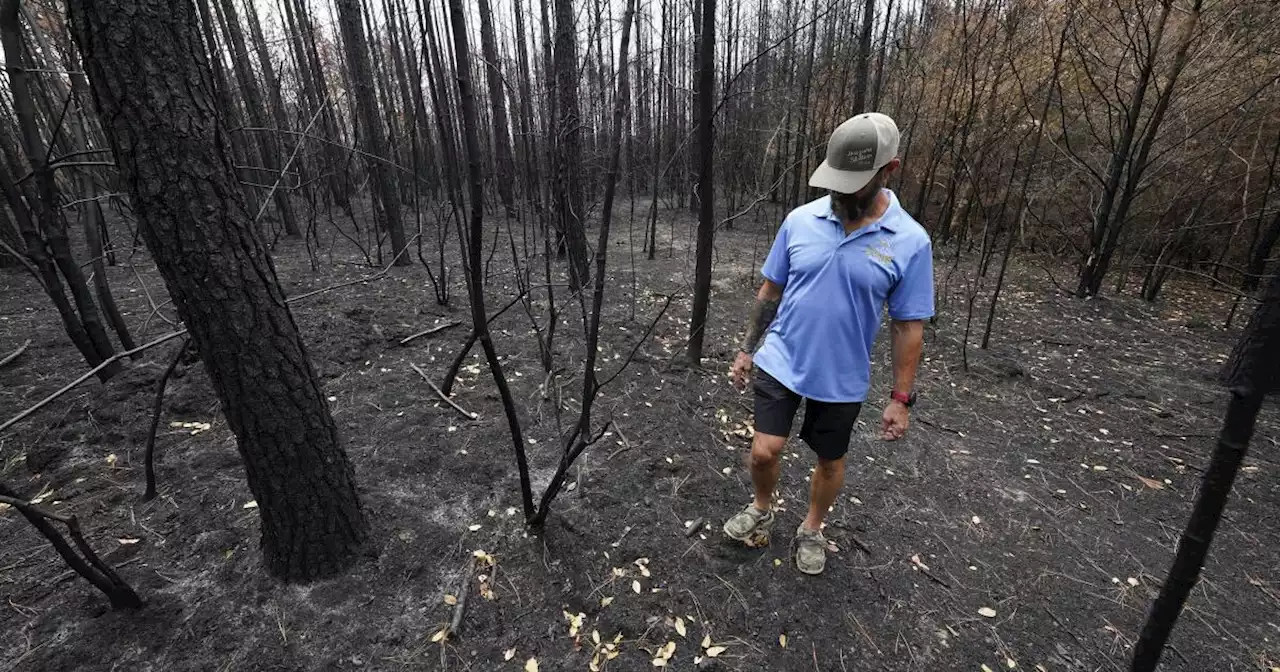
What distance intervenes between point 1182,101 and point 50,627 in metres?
9.64

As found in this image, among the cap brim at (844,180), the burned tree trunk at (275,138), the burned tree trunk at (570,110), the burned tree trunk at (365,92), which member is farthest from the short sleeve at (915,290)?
the burned tree trunk at (275,138)

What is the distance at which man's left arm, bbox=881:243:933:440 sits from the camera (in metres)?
1.70

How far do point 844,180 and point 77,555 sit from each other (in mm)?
2747

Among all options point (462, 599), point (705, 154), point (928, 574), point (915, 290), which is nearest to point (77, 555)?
point (462, 599)

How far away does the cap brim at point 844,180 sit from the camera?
5.37ft

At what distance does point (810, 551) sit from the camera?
2123 millimetres

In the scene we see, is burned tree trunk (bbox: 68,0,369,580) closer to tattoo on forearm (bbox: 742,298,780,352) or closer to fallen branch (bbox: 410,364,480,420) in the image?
fallen branch (bbox: 410,364,480,420)

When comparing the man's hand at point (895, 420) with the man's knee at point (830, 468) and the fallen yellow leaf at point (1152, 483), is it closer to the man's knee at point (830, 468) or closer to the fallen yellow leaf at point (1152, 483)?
the man's knee at point (830, 468)

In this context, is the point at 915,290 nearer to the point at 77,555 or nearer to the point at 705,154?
the point at 705,154

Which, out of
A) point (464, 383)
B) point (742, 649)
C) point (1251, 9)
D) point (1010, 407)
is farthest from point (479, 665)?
point (1251, 9)

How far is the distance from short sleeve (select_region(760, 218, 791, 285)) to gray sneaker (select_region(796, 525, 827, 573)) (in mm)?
1074

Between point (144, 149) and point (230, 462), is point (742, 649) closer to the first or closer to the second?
point (144, 149)

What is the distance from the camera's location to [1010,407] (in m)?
3.82

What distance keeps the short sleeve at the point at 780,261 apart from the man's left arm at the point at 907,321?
38cm
